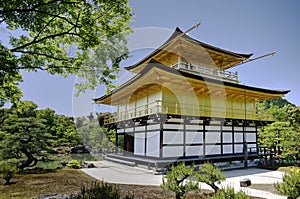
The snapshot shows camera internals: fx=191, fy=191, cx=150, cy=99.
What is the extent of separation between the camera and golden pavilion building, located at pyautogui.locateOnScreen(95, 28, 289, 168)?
10.8 meters

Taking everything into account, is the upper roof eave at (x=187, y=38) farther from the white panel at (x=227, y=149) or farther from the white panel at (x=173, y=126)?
the white panel at (x=227, y=149)

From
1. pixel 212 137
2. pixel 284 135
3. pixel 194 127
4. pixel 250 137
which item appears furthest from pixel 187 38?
pixel 284 135

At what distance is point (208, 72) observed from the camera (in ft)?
48.8

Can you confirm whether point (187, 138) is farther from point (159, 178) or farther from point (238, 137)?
point (238, 137)

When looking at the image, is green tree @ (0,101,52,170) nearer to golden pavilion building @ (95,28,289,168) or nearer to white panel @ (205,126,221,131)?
golden pavilion building @ (95,28,289,168)

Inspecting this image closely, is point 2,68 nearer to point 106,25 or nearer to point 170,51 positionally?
point 106,25

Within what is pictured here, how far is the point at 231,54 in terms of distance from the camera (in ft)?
49.8

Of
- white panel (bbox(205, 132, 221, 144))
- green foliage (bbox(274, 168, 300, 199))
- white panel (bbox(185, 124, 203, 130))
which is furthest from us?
white panel (bbox(205, 132, 221, 144))

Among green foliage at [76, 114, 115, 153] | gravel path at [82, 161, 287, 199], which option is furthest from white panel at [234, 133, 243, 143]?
green foliage at [76, 114, 115, 153]

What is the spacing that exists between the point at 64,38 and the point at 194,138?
29.4ft

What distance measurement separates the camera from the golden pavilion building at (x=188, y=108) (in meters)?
10.8

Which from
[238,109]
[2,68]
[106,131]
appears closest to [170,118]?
[238,109]

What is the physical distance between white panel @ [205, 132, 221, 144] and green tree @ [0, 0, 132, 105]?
7.94m

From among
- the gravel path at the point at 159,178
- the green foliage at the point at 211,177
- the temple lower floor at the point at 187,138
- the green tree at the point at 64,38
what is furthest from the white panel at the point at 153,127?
the green foliage at the point at 211,177
